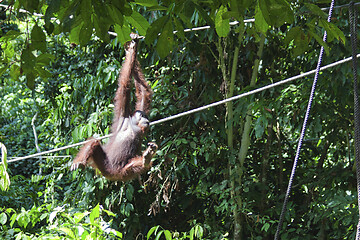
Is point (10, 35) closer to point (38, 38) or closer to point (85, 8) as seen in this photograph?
point (38, 38)

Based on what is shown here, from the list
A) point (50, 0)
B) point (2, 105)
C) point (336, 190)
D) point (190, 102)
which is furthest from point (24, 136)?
point (50, 0)

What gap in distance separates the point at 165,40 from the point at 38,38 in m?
0.40

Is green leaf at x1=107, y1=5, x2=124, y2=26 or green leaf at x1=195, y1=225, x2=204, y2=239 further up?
green leaf at x1=107, y1=5, x2=124, y2=26

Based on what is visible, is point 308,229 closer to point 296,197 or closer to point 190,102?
point 296,197

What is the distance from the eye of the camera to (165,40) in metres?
1.57

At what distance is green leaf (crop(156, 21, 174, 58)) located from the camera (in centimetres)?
153

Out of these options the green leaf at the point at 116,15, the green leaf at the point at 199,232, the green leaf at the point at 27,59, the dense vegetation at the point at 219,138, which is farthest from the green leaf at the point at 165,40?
the green leaf at the point at 199,232

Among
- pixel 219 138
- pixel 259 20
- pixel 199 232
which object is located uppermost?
pixel 259 20

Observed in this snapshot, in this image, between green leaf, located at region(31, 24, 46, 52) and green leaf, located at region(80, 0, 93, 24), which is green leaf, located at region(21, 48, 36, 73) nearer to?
green leaf, located at region(31, 24, 46, 52)

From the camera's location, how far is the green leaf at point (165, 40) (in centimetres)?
153

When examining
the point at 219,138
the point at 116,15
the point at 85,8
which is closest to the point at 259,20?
the point at 116,15

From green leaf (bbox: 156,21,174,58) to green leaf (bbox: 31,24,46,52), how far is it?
1.20 ft

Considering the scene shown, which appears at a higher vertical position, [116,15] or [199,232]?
[116,15]

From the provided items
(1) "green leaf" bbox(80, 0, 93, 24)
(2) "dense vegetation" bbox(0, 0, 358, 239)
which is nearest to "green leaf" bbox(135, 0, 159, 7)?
(1) "green leaf" bbox(80, 0, 93, 24)
